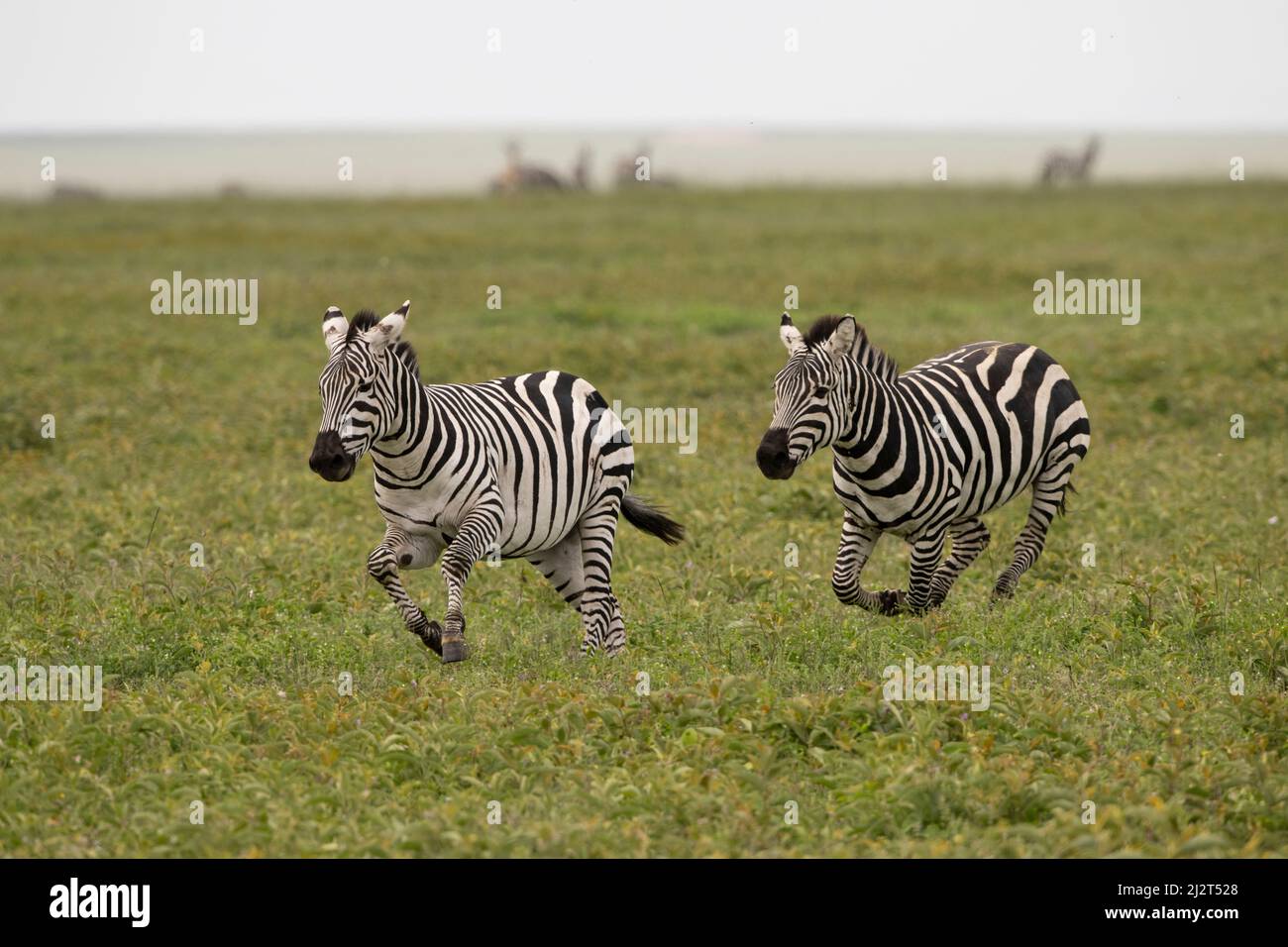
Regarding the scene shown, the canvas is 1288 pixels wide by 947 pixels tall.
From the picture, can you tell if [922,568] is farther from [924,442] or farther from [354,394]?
[354,394]

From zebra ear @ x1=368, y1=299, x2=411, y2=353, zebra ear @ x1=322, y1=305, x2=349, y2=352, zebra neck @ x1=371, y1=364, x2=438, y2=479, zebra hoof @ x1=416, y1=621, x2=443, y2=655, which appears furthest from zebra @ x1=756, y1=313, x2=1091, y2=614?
zebra ear @ x1=322, y1=305, x2=349, y2=352

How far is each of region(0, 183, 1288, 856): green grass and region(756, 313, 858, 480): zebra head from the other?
1.13 m

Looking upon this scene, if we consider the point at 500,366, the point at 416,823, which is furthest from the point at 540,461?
the point at 500,366

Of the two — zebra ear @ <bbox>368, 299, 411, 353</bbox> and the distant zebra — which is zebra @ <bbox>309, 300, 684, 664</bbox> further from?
the distant zebra

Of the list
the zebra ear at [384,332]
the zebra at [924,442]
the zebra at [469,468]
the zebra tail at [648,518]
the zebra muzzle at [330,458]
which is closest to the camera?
the zebra muzzle at [330,458]

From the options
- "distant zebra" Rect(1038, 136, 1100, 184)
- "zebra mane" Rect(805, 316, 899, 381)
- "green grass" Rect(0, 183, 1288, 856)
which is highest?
"distant zebra" Rect(1038, 136, 1100, 184)

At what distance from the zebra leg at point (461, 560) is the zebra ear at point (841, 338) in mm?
2088

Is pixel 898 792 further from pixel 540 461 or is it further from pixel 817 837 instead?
pixel 540 461

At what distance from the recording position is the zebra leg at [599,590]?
8914mm

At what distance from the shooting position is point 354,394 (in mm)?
7719

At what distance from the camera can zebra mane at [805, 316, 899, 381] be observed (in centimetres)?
861

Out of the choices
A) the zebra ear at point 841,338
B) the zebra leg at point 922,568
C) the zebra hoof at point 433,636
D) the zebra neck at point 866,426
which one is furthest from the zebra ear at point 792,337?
the zebra hoof at point 433,636

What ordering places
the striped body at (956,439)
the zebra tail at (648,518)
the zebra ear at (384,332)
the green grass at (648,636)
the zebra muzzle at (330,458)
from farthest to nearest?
the zebra tail at (648,518)
the striped body at (956,439)
the zebra ear at (384,332)
the zebra muzzle at (330,458)
the green grass at (648,636)

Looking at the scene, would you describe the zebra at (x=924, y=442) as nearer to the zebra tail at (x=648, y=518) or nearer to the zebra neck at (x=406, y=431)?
the zebra tail at (x=648, y=518)
